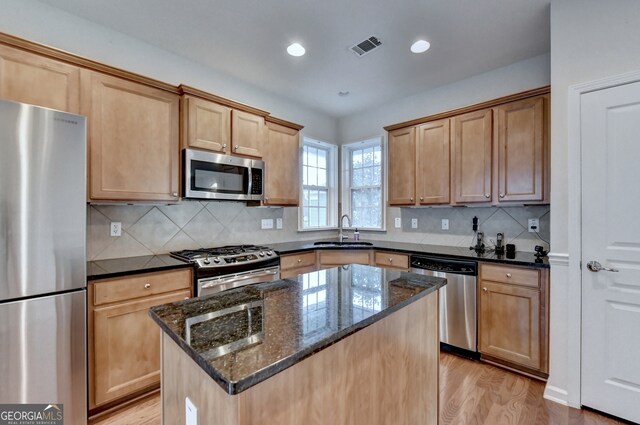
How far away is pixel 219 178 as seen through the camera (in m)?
2.74

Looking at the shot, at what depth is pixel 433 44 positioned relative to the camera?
2.60 metres

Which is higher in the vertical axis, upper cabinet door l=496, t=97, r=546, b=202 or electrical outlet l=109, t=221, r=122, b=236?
upper cabinet door l=496, t=97, r=546, b=202

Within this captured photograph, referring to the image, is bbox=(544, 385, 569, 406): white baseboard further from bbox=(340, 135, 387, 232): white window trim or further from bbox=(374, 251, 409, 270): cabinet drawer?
bbox=(340, 135, 387, 232): white window trim

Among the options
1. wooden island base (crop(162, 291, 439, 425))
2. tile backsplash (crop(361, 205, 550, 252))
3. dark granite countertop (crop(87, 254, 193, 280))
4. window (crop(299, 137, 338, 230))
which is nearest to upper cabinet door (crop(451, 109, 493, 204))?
tile backsplash (crop(361, 205, 550, 252))

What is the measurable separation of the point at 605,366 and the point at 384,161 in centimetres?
287

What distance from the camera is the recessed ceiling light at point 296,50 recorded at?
262cm

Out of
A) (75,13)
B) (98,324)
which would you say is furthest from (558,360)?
(75,13)

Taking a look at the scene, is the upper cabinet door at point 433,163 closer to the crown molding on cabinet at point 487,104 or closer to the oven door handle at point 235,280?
the crown molding on cabinet at point 487,104

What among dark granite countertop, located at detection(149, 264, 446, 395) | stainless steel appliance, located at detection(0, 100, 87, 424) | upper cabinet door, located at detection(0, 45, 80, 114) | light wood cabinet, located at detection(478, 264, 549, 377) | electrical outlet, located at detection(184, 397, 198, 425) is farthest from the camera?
light wood cabinet, located at detection(478, 264, 549, 377)

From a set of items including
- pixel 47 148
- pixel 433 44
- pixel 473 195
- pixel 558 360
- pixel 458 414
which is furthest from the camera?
pixel 473 195

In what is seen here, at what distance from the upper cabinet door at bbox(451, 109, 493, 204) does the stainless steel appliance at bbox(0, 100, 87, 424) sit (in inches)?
122

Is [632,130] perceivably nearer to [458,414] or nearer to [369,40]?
[369,40]

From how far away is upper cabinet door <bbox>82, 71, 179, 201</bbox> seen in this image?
207 centimetres

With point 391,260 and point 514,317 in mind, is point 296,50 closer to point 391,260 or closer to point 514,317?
point 391,260
